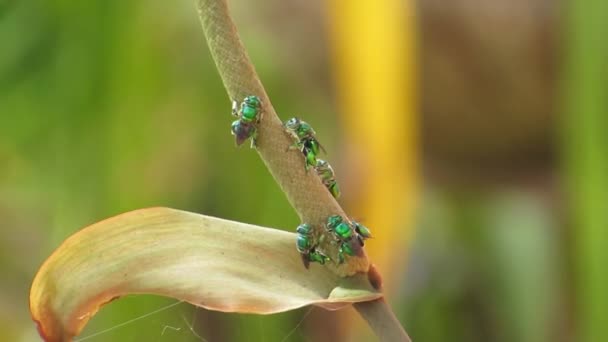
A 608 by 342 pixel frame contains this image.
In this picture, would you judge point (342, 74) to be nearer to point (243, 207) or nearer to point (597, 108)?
point (597, 108)

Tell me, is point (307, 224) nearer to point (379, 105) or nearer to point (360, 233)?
point (360, 233)

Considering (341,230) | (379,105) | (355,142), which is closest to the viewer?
(341,230)

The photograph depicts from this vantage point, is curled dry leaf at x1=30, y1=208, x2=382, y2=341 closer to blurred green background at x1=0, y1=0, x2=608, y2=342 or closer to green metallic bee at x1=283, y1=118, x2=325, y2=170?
green metallic bee at x1=283, y1=118, x2=325, y2=170

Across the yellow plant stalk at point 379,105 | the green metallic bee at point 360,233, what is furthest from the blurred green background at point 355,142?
the green metallic bee at point 360,233

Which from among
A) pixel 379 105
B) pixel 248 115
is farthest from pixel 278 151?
pixel 379 105

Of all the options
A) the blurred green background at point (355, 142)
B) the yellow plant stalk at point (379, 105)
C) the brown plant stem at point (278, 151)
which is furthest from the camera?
the blurred green background at point (355, 142)

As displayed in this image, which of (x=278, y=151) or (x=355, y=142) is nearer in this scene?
(x=278, y=151)

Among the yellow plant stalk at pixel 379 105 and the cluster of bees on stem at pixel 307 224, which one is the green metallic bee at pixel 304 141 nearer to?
the cluster of bees on stem at pixel 307 224

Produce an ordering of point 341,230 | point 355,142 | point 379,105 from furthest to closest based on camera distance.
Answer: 1. point 355,142
2. point 379,105
3. point 341,230
